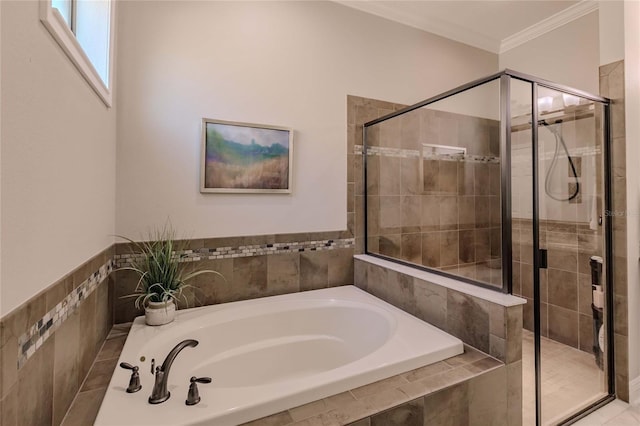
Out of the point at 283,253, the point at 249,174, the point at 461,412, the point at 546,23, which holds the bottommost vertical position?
the point at 461,412

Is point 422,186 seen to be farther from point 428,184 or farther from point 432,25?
point 432,25

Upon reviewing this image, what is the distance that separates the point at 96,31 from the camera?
1.49 meters

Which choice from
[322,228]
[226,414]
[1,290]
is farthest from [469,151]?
[1,290]

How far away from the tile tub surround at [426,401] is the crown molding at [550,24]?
118 inches

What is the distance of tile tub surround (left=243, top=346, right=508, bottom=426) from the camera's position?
41.0 inches

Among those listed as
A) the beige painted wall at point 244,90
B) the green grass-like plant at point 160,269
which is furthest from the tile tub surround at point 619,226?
the green grass-like plant at point 160,269

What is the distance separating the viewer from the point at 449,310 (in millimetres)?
1637

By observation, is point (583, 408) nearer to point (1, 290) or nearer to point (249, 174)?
point (249, 174)

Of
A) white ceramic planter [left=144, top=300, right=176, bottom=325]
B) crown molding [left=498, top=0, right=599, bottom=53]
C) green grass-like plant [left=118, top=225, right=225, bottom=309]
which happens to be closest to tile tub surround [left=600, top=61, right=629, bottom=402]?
crown molding [left=498, top=0, right=599, bottom=53]

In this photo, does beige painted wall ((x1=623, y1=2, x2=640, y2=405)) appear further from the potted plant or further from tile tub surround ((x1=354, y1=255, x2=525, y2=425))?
the potted plant

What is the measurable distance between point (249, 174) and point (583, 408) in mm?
2568

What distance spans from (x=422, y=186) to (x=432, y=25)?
1.57 metres

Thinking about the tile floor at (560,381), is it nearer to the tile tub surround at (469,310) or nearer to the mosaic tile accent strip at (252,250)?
the tile tub surround at (469,310)

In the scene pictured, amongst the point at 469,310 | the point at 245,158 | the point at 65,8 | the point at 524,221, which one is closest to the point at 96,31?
the point at 65,8
